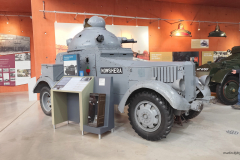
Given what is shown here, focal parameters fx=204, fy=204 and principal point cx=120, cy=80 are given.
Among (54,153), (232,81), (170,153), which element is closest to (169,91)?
(170,153)

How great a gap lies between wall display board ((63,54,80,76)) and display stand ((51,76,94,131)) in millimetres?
124

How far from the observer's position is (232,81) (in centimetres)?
666

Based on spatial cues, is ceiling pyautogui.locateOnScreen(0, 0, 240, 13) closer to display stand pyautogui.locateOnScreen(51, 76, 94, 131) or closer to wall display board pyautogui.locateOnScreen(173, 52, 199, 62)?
wall display board pyautogui.locateOnScreen(173, 52, 199, 62)

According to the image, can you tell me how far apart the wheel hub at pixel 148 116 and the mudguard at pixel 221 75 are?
3876 mm

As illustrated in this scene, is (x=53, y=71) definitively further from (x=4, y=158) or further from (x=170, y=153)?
(x=170, y=153)

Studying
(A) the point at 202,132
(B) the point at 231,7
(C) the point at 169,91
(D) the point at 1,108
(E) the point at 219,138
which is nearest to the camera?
(C) the point at 169,91

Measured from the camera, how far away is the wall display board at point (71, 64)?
426 centimetres

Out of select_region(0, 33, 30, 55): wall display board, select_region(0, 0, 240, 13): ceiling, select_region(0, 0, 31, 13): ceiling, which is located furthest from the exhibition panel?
select_region(0, 33, 30, 55): wall display board

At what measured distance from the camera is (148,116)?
3.49 metres

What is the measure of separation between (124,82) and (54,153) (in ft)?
6.06

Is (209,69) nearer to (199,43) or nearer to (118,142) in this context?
(199,43)

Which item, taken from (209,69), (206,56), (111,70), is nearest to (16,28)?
(111,70)

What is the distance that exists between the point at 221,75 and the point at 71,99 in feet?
15.7

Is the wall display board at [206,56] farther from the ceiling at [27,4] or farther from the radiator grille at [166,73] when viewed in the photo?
the radiator grille at [166,73]
